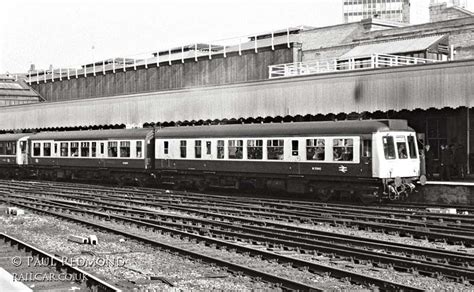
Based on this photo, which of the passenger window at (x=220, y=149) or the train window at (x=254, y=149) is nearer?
the train window at (x=254, y=149)

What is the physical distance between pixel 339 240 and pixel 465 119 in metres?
16.7

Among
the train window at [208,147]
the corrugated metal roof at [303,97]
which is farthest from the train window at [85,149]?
the train window at [208,147]

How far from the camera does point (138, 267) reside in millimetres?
11875

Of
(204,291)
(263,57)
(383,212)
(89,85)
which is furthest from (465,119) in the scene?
(89,85)

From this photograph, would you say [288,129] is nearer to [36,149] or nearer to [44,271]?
[44,271]

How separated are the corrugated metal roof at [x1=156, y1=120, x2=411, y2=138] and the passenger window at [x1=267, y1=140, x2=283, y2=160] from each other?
1.02 ft

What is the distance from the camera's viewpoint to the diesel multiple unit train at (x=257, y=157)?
21.9 metres

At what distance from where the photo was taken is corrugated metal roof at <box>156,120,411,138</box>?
21.9 metres

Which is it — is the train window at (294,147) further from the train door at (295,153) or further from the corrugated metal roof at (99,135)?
the corrugated metal roof at (99,135)

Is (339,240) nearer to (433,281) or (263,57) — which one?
(433,281)

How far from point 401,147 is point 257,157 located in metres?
5.84

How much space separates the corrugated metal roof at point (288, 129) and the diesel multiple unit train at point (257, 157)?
1.5 inches

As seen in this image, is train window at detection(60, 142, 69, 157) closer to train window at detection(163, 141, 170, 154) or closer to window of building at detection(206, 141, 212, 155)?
train window at detection(163, 141, 170, 154)

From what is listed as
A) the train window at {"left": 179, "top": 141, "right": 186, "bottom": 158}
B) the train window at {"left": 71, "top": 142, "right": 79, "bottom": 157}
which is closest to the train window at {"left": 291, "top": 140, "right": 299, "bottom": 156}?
the train window at {"left": 179, "top": 141, "right": 186, "bottom": 158}
